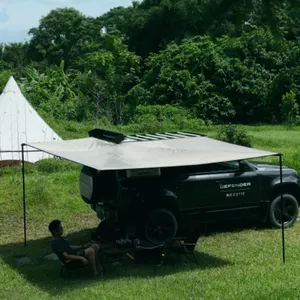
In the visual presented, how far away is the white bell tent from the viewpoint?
1936 cm

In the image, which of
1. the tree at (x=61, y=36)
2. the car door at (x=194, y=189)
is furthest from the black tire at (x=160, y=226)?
the tree at (x=61, y=36)

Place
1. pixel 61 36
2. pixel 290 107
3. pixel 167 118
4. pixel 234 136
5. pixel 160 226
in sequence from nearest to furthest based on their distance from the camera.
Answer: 1. pixel 160 226
2. pixel 234 136
3. pixel 167 118
4. pixel 290 107
5. pixel 61 36

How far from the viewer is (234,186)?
37.4ft

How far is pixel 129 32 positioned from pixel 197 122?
47.2 ft

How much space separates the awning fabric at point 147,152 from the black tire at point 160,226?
1149mm

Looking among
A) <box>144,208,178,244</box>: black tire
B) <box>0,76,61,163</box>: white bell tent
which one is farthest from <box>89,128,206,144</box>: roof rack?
<box>0,76,61,163</box>: white bell tent

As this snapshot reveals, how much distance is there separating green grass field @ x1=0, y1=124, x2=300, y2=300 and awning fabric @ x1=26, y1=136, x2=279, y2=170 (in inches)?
60.0

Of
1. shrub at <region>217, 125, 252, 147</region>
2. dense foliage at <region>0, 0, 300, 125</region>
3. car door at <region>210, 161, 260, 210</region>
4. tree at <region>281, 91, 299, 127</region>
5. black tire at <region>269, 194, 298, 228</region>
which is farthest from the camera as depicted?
tree at <region>281, 91, 299, 127</region>

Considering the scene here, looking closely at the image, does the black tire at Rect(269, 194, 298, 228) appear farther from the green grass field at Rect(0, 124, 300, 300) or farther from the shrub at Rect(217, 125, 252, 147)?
the shrub at Rect(217, 125, 252, 147)

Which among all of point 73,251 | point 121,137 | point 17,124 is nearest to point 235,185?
point 121,137

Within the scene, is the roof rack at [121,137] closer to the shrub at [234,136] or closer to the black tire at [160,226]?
the black tire at [160,226]

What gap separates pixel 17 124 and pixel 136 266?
11.0 metres

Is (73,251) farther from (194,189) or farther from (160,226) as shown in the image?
(194,189)

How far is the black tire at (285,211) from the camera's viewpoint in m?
12.0
